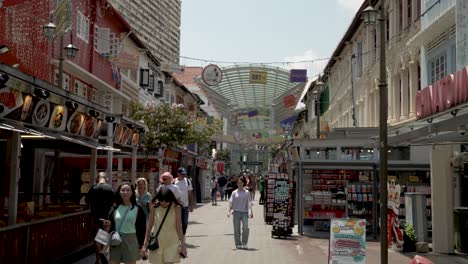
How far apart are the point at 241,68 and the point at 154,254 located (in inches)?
1813

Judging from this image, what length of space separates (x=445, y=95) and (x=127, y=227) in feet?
25.1

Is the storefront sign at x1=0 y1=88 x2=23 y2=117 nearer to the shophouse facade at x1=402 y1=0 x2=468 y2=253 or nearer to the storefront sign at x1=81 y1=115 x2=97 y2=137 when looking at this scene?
the storefront sign at x1=81 y1=115 x2=97 y2=137

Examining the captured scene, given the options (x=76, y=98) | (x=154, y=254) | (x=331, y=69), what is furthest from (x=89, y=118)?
(x=331, y=69)

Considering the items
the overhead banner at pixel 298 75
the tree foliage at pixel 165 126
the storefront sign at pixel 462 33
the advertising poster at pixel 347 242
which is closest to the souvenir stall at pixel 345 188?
the storefront sign at pixel 462 33

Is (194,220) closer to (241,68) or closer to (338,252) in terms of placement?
(338,252)

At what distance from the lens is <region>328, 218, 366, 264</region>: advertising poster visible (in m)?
9.64

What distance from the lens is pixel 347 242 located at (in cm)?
970

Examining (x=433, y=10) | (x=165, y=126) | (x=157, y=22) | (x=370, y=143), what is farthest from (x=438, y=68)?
(x=157, y=22)

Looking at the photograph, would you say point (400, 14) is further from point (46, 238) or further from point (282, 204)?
point (46, 238)

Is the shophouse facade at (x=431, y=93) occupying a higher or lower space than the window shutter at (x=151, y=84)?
lower

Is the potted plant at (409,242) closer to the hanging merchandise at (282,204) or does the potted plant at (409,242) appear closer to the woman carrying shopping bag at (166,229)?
the hanging merchandise at (282,204)

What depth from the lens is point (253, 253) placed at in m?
13.2

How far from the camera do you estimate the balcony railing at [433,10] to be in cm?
1520

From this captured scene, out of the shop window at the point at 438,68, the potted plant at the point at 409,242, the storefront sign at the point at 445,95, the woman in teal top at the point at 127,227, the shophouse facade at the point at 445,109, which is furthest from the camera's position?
the shop window at the point at 438,68
